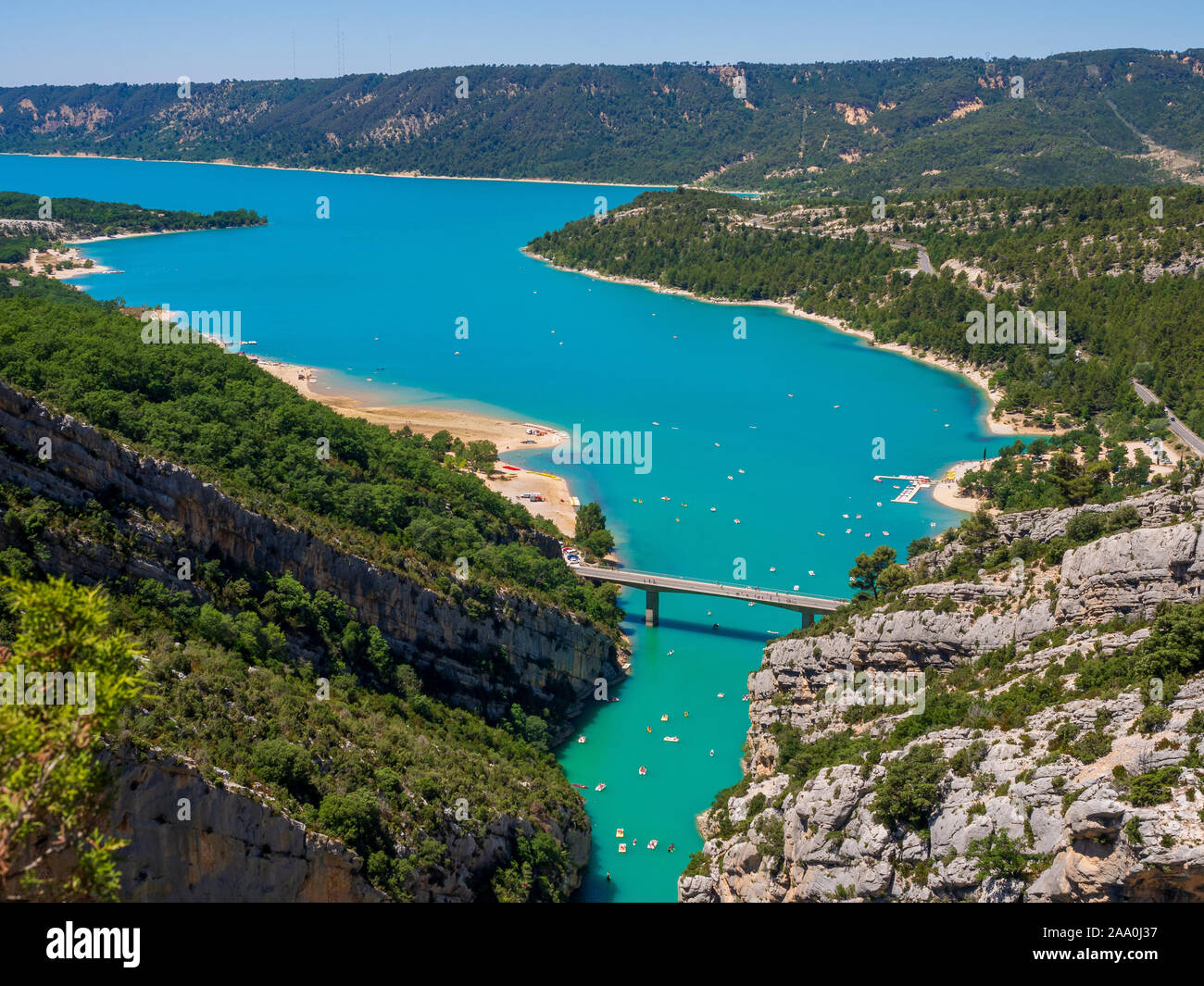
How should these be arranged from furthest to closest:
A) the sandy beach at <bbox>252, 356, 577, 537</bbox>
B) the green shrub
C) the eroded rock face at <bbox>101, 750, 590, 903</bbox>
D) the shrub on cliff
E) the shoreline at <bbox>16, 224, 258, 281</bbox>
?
1. the shoreline at <bbox>16, 224, 258, 281</bbox>
2. the sandy beach at <bbox>252, 356, 577, 537</bbox>
3. the green shrub
4. the eroded rock face at <bbox>101, 750, 590, 903</bbox>
5. the shrub on cliff

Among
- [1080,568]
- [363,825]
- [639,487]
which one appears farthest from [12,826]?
[639,487]

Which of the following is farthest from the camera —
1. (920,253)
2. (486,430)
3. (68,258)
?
(68,258)

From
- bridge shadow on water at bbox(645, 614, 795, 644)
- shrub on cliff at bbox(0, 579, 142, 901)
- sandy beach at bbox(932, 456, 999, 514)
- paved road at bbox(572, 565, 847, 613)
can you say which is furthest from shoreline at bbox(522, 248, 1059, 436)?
shrub on cliff at bbox(0, 579, 142, 901)

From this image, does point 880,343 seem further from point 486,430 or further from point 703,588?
point 703,588

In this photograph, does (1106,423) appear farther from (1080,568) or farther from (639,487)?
(1080,568)

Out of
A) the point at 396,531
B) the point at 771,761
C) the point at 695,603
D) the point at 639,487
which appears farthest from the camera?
the point at 639,487

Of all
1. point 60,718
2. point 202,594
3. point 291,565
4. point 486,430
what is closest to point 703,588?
point 291,565

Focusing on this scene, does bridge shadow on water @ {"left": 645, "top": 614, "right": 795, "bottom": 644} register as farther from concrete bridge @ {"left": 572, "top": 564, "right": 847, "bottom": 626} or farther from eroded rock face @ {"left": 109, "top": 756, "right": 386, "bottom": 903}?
eroded rock face @ {"left": 109, "top": 756, "right": 386, "bottom": 903}
